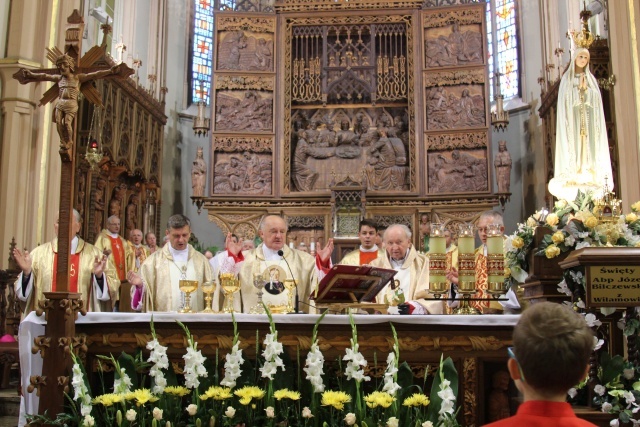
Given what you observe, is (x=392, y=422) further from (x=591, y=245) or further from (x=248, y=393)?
→ (x=591, y=245)

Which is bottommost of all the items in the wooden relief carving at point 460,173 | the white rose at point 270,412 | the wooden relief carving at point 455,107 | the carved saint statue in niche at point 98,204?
the white rose at point 270,412

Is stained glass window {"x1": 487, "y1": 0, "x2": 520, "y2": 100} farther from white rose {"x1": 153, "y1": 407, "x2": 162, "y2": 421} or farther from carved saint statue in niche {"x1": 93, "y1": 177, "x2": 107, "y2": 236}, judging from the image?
white rose {"x1": 153, "y1": 407, "x2": 162, "y2": 421}

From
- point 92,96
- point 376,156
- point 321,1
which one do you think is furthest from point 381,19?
point 92,96

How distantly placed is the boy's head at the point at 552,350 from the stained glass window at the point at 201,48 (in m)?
15.8

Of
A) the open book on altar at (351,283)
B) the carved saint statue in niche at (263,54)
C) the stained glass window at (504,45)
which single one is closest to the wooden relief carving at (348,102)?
the carved saint statue in niche at (263,54)

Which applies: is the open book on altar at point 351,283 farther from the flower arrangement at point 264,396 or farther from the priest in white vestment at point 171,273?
the priest in white vestment at point 171,273

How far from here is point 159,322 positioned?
460 cm

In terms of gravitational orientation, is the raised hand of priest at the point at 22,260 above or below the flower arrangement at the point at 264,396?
above

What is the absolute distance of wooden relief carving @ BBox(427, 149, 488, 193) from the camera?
1348cm

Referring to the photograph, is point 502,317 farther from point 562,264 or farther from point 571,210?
point 571,210

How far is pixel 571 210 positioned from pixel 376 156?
30.6ft

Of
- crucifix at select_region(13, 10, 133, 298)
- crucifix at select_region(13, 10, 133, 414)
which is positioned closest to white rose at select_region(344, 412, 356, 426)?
crucifix at select_region(13, 10, 133, 414)

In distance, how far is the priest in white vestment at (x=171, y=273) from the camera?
649 centimetres

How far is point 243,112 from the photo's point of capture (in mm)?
14117
